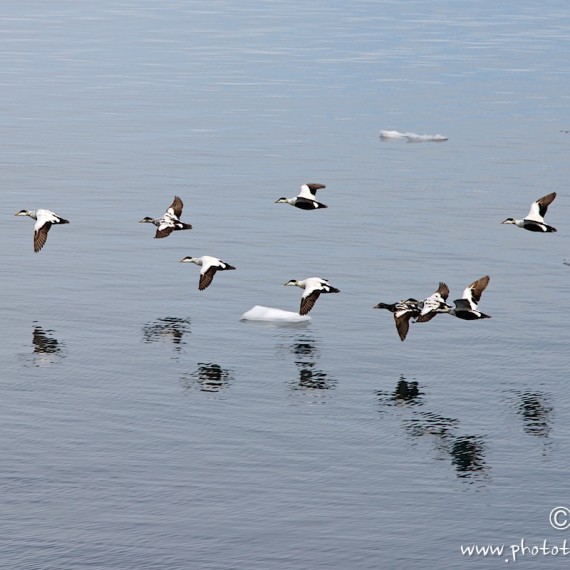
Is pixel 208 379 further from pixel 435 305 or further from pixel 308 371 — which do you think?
pixel 435 305

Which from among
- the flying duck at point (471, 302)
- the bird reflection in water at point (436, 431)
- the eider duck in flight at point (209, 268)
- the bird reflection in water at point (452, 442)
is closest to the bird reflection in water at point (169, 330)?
the eider duck in flight at point (209, 268)

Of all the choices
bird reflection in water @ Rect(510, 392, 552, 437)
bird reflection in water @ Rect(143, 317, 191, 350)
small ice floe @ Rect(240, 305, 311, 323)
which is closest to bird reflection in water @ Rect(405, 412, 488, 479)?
bird reflection in water @ Rect(510, 392, 552, 437)

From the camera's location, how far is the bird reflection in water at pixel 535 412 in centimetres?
4228

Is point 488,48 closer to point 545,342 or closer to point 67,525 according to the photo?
point 545,342

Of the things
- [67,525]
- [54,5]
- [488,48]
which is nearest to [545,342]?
[67,525]

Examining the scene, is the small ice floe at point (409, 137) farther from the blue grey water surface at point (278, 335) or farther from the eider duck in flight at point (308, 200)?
the eider duck in flight at point (308, 200)

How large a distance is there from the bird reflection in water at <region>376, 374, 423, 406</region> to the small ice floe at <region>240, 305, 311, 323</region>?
723cm

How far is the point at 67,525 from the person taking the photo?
35.6 meters

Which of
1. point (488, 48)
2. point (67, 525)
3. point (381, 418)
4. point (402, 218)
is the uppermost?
point (488, 48)

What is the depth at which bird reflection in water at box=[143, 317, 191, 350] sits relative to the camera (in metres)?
50.8

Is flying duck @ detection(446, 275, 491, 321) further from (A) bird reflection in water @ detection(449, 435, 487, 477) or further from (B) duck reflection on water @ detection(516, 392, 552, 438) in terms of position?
(A) bird reflection in water @ detection(449, 435, 487, 477)

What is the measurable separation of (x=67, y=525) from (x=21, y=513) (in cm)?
136

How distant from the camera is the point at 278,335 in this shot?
170 feet

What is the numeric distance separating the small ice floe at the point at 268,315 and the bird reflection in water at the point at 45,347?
260 inches
